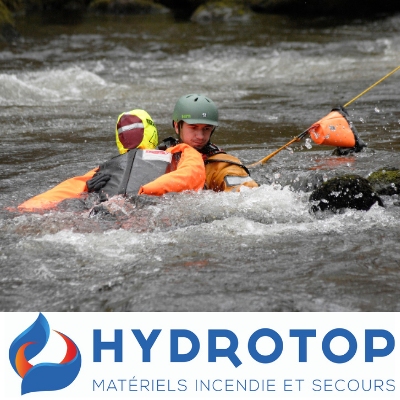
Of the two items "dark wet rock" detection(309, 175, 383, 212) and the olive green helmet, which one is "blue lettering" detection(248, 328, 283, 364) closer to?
"dark wet rock" detection(309, 175, 383, 212)

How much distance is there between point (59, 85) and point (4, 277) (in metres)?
9.03

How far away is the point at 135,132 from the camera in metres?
5.95

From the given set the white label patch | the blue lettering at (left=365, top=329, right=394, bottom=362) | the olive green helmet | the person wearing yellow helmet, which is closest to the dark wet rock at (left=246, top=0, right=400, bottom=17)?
the olive green helmet

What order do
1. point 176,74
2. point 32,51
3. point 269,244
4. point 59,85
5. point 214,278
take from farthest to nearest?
point 32,51
point 176,74
point 59,85
point 269,244
point 214,278

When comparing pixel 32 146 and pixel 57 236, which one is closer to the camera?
pixel 57 236

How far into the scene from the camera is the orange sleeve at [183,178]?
551cm

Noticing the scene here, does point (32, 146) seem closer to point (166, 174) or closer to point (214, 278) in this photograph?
point (166, 174)

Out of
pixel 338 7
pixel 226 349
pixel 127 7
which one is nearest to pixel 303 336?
pixel 226 349

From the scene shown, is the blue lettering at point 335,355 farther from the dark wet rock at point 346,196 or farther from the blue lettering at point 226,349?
the dark wet rock at point 346,196

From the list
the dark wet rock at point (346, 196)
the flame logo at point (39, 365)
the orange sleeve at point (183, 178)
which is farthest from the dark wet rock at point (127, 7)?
the flame logo at point (39, 365)

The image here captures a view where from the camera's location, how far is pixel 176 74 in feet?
48.1

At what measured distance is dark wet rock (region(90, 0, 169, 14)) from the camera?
2983 centimetres

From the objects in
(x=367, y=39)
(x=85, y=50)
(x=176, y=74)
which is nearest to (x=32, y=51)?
(x=85, y=50)

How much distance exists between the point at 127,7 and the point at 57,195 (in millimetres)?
25401
